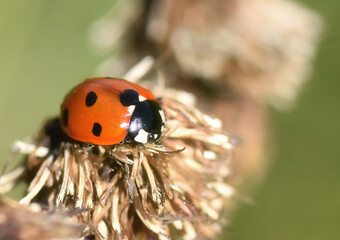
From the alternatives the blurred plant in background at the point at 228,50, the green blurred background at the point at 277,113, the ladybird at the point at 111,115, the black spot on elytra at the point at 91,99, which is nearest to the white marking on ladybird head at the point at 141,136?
the ladybird at the point at 111,115

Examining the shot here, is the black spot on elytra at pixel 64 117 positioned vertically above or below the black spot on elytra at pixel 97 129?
below

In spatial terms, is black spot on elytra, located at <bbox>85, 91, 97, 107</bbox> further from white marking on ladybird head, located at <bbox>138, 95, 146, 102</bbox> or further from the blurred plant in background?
the blurred plant in background

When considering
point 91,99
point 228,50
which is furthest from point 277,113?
point 91,99

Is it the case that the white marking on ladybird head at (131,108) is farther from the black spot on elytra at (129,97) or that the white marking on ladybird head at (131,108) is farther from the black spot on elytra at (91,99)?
the black spot on elytra at (91,99)

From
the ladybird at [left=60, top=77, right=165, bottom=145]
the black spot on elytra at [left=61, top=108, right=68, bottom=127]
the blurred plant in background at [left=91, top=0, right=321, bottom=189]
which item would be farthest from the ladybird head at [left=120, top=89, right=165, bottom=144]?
the blurred plant in background at [left=91, top=0, right=321, bottom=189]

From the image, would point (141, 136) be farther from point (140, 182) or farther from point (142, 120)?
point (140, 182)

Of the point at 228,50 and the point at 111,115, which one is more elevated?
the point at 228,50

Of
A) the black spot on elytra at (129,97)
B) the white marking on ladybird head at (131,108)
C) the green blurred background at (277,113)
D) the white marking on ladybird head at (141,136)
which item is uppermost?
the black spot on elytra at (129,97)
